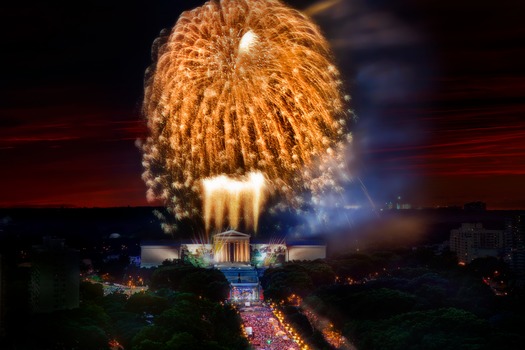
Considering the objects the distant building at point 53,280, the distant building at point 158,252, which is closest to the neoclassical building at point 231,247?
the distant building at point 158,252

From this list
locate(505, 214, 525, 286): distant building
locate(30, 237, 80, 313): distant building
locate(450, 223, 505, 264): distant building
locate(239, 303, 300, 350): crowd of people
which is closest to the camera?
locate(239, 303, 300, 350): crowd of people

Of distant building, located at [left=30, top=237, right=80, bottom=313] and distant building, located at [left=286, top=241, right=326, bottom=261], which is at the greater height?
distant building, located at [left=286, top=241, right=326, bottom=261]

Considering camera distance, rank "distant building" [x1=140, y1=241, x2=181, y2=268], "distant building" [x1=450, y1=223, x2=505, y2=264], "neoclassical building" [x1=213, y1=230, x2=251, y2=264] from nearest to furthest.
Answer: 1. "neoclassical building" [x1=213, y1=230, x2=251, y2=264]
2. "distant building" [x1=140, y1=241, x2=181, y2=268]
3. "distant building" [x1=450, y1=223, x2=505, y2=264]

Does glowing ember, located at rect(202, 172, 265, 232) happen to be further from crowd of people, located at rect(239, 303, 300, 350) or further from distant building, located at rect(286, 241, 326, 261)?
crowd of people, located at rect(239, 303, 300, 350)

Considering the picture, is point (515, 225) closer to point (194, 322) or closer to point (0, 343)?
point (194, 322)

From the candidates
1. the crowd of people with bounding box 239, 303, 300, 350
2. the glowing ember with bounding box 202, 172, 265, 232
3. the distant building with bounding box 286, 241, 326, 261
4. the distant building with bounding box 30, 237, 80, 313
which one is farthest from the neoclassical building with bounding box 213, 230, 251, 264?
the distant building with bounding box 30, 237, 80, 313

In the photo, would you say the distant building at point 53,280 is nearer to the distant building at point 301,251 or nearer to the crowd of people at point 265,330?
the crowd of people at point 265,330

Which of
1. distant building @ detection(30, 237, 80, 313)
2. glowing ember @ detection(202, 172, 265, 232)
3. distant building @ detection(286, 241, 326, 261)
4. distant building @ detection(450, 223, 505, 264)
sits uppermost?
distant building @ detection(450, 223, 505, 264)

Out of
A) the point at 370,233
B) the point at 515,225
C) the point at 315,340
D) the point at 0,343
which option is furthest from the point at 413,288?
the point at 515,225
